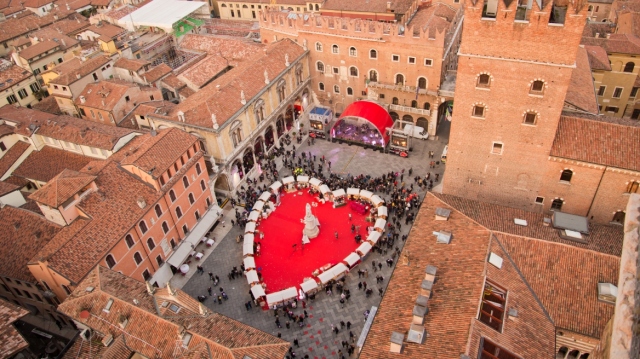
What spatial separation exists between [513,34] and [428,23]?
77.3ft

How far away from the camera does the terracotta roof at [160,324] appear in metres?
22.9

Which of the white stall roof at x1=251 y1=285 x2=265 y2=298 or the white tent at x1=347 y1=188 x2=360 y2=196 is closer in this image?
the white stall roof at x1=251 y1=285 x2=265 y2=298

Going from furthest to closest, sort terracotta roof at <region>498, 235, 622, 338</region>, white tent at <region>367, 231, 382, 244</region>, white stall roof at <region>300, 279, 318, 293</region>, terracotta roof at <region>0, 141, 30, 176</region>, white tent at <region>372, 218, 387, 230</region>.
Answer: terracotta roof at <region>0, 141, 30, 176</region>, white tent at <region>372, 218, 387, 230</region>, white tent at <region>367, 231, 382, 244</region>, white stall roof at <region>300, 279, 318, 293</region>, terracotta roof at <region>498, 235, 622, 338</region>

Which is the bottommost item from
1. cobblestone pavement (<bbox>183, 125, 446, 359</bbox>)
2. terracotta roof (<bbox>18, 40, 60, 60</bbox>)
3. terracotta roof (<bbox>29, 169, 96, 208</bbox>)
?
cobblestone pavement (<bbox>183, 125, 446, 359</bbox>)

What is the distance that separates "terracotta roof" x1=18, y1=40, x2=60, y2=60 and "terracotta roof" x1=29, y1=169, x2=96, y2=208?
31.5 metres

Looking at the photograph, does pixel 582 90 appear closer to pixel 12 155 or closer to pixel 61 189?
pixel 61 189

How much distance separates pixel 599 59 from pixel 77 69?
5398 cm

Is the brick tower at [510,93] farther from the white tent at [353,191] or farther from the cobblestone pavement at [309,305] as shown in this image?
the white tent at [353,191]

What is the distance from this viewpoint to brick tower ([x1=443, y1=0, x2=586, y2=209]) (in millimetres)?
26906

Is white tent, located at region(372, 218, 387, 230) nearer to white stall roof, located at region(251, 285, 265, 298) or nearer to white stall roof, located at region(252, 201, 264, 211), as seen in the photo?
white stall roof, located at region(252, 201, 264, 211)

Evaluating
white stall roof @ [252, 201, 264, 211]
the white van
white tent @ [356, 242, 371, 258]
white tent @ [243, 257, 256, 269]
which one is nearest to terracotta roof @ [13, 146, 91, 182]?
white stall roof @ [252, 201, 264, 211]

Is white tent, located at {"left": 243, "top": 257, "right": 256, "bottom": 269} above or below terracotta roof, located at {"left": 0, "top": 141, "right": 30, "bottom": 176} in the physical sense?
below

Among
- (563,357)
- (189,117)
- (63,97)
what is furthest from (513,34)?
(63,97)

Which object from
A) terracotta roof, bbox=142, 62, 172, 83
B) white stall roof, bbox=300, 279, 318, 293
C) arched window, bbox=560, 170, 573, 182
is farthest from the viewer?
terracotta roof, bbox=142, 62, 172, 83
